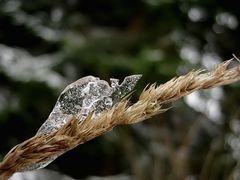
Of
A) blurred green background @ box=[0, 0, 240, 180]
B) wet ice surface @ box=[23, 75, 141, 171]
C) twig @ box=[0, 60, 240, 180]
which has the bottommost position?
twig @ box=[0, 60, 240, 180]

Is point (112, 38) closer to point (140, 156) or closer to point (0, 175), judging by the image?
point (140, 156)

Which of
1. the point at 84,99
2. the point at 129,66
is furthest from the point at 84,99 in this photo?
the point at 129,66

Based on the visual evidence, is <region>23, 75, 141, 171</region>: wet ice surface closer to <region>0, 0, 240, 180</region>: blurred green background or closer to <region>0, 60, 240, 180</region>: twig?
<region>0, 60, 240, 180</region>: twig

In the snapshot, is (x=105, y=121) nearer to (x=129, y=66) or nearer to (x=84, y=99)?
(x=84, y=99)

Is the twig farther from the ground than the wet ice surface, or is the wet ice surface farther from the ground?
the wet ice surface

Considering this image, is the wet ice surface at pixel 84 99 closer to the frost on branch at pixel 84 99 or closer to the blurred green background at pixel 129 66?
the frost on branch at pixel 84 99

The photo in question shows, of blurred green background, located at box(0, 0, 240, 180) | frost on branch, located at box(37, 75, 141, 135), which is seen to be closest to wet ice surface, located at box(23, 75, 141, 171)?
frost on branch, located at box(37, 75, 141, 135)

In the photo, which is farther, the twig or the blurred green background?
the blurred green background
